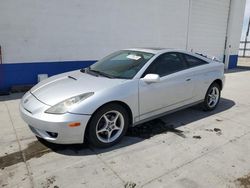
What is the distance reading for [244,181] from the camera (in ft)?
8.40

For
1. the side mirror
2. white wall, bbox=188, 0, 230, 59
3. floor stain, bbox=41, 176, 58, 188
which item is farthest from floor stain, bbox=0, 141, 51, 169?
white wall, bbox=188, 0, 230, 59

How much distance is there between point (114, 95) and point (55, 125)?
2.78 ft

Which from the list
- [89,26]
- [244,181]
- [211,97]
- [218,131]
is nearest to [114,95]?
[244,181]

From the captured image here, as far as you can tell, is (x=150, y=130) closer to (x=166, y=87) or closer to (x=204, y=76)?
(x=166, y=87)

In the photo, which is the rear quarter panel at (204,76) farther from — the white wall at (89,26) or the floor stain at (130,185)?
the white wall at (89,26)

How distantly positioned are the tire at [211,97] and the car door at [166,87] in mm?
622

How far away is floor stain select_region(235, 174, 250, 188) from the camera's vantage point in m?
2.50

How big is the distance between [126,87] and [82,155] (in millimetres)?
1095

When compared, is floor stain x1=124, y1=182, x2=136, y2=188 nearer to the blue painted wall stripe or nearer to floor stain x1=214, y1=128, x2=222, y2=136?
floor stain x1=214, y1=128, x2=222, y2=136

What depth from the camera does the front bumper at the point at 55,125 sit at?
2787 millimetres

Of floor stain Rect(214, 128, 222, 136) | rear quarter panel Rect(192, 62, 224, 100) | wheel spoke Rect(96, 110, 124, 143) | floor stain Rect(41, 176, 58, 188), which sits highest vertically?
rear quarter panel Rect(192, 62, 224, 100)

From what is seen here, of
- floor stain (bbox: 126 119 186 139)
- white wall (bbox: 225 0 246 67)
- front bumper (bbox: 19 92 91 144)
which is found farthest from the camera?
white wall (bbox: 225 0 246 67)

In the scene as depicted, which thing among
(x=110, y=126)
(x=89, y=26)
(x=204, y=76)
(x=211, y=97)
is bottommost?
(x=211, y=97)

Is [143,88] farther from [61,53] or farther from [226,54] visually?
[226,54]
